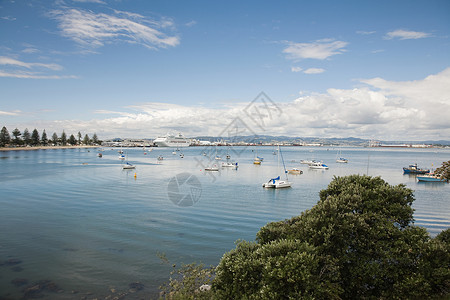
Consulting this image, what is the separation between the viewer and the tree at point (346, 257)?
8.16m

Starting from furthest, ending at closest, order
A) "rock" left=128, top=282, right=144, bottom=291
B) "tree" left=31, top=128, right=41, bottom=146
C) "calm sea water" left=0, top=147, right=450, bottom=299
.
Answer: "tree" left=31, top=128, right=41, bottom=146 → "calm sea water" left=0, top=147, right=450, bottom=299 → "rock" left=128, top=282, right=144, bottom=291

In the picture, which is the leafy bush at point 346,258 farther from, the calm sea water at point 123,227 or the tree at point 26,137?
the tree at point 26,137

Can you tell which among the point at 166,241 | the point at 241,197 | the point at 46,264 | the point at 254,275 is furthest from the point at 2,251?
the point at 241,197

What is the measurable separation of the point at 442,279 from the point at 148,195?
35.0 metres

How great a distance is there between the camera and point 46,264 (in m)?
16.3

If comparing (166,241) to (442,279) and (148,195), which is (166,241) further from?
(148,195)

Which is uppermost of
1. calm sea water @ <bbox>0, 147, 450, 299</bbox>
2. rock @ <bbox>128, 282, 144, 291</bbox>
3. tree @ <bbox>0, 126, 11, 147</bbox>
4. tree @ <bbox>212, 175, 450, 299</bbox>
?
tree @ <bbox>0, 126, 11, 147</bbox>

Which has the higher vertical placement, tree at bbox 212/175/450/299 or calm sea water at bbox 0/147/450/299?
tree at bbox 212/175/450/299

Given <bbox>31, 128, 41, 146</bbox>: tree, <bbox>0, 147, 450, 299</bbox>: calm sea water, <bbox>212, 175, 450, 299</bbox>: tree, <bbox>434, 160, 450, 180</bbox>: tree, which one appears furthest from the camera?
<bbox>31, 128, 41, 146</bbox>: tree

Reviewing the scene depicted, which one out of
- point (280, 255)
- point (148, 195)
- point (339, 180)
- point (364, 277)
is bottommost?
point (148, 195)

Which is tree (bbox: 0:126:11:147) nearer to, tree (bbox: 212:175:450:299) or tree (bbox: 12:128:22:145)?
tree (bbox: 12:128:22:145)

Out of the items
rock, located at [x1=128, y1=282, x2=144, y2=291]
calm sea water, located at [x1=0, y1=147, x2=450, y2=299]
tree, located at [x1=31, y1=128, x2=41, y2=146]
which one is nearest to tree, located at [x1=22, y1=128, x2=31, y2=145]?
tree, located at [x1=31, y1=128, x2=41, y2=146]

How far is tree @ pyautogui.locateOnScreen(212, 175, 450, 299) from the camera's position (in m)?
8.16

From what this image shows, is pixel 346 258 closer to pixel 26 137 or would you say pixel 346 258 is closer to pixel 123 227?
pixel 123 227
